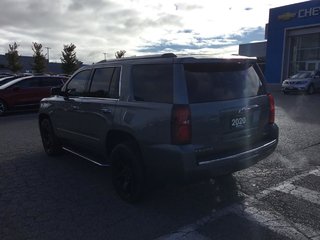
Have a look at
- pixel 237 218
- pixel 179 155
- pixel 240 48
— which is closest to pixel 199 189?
pixel 237 218

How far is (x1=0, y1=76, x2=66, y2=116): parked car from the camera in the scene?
49.6ft

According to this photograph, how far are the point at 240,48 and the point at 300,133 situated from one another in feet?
170

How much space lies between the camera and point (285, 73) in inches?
1409

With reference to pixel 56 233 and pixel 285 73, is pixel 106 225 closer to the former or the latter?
pixel 56 233

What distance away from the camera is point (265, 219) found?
4.16 m

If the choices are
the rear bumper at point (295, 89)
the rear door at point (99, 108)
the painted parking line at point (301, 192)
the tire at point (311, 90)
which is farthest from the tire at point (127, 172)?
the tire at point (311, 90)

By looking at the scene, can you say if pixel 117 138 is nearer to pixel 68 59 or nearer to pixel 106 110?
pixel 106 110

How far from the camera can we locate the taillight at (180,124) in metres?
3.97

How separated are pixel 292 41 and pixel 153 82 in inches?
1375

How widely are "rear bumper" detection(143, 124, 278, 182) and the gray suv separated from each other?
0.4 inches

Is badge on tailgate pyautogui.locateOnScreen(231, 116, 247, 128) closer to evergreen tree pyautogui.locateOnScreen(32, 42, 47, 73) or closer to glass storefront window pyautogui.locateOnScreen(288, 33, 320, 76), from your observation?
glass storefront window pyautogui.locateOnScreen(288, 33, 320, 76)

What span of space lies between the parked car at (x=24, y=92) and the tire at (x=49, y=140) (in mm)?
8586

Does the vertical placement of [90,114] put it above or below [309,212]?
above

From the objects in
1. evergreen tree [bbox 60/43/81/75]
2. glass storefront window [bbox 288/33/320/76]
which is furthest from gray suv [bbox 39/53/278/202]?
evergreen tree [bbox 60/43/81/75]
